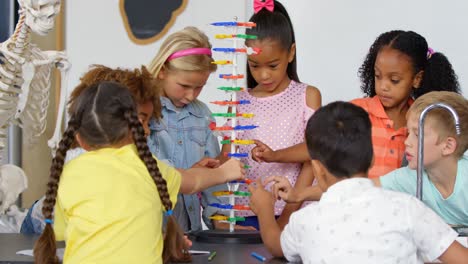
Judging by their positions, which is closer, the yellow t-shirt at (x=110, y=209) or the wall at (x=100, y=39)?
the yellow t-shirt at (x=110, y=209)

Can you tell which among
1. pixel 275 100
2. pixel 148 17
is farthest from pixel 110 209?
pixel 148 17

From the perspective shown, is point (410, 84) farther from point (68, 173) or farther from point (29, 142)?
point (29, 142)

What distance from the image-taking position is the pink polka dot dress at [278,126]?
273cm

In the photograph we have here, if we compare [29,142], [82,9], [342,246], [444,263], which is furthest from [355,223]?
[82,9]

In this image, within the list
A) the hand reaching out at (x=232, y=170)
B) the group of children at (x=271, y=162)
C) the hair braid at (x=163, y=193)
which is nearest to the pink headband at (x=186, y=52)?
the group of children at (x=271, y=162)

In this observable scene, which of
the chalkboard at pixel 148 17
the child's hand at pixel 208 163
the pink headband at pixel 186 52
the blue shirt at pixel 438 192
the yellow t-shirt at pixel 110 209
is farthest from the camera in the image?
the chalkboard at pixel 148 17

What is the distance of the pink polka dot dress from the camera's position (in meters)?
2.73

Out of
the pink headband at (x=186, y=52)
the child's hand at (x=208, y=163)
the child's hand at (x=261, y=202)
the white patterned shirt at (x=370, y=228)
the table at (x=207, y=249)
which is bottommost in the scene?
the table at (x=207, y=249)

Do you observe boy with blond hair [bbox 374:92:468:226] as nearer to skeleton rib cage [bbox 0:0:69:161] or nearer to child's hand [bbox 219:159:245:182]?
child's hand [bbox 219:159:245:182]

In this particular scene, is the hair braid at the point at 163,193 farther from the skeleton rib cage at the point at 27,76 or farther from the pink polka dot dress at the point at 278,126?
the skeleton rib cage at the point at 27,76

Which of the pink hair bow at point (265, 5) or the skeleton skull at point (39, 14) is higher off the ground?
the pink hair bow at point (265, 5)

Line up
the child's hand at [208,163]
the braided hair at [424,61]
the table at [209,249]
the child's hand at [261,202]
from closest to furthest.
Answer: the table at [209,249]
the child's hand at [261,202]
the child's hand at [208,163]
the braided hair at [424,61]

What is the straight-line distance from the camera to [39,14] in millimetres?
3246

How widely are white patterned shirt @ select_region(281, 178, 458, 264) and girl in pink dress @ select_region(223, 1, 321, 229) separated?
2.83ft
